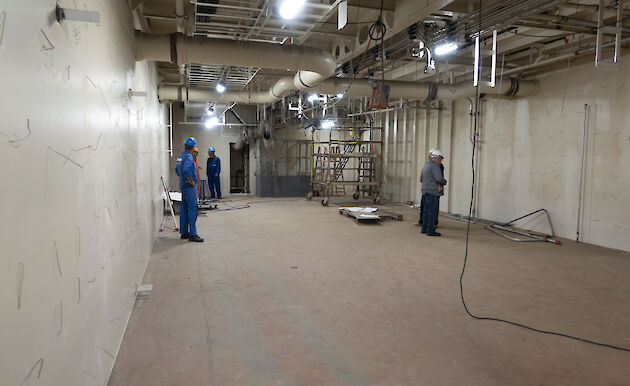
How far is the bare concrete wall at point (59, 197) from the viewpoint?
1.11 metres

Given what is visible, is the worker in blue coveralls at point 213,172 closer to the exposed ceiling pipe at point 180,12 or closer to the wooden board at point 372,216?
the wooden board at point 372,216

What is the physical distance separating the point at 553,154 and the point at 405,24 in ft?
13.1

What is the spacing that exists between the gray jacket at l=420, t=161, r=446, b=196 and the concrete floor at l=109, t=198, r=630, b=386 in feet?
3.67

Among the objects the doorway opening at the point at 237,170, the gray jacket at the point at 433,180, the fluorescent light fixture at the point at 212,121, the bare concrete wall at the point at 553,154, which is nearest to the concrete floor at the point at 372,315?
the bare concrete wall at the point at 553,154

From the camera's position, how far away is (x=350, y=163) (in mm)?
14680

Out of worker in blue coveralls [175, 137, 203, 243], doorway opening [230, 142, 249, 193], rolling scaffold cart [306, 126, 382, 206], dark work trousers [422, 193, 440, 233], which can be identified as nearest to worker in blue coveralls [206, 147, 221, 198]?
doorway opening [230, 142, 249, 193]

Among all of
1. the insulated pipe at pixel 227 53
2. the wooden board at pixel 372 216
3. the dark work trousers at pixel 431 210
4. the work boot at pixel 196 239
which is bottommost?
the work boot at pixel 196 239

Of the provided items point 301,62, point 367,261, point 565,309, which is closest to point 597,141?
point 565,309

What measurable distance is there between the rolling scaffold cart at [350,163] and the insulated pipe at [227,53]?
5.38m

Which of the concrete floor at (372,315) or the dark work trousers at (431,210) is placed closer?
the concrete floor at (372,315)

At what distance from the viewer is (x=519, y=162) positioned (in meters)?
7.29

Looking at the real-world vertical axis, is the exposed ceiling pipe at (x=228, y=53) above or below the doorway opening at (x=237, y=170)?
above

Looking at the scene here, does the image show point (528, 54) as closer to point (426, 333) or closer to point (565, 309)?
point (565, 309)

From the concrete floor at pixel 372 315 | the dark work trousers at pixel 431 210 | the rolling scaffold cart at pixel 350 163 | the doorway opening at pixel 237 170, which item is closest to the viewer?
the concrete floor at pixel 372 315
